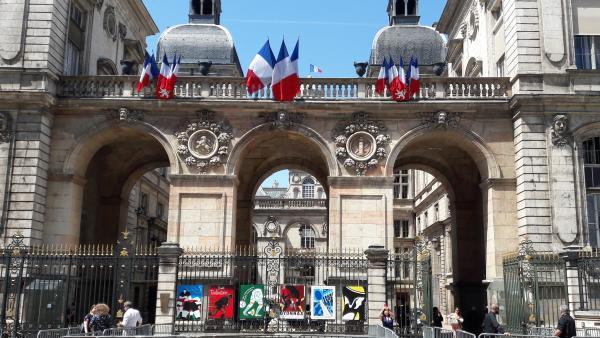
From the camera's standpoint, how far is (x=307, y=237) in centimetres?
6053

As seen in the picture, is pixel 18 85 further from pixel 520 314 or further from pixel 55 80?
pixel 520 314

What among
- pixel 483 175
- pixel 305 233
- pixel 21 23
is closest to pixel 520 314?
pixel 483 175

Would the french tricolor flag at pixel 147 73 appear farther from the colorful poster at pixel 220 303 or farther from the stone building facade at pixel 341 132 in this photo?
the colorful poster at pixel 220 303

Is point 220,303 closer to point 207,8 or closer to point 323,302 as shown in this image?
point 323,302

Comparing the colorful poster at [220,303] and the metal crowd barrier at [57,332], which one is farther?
the colorful poster at [220,303]

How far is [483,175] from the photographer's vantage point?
2641 cm

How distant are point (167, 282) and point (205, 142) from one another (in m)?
7.48

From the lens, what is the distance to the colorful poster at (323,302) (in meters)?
20.2

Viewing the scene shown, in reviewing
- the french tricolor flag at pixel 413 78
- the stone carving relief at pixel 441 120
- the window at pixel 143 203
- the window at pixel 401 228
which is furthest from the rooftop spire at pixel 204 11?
the window at pixel 401 228

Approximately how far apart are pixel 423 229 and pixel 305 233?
14160mm

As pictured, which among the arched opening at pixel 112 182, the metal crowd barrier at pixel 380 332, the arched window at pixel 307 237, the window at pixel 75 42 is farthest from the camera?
the arched window at pixel 307 237

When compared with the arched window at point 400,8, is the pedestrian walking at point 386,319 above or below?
below

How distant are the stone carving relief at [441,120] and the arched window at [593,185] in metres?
4.89

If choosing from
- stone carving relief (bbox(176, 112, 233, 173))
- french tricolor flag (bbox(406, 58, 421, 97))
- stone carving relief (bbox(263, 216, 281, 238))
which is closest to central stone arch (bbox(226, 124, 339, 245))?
stone carving relief (bbox(176, 112, 233, 173))
